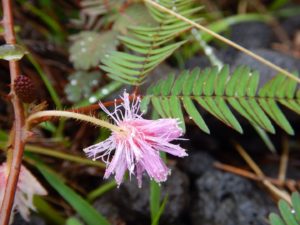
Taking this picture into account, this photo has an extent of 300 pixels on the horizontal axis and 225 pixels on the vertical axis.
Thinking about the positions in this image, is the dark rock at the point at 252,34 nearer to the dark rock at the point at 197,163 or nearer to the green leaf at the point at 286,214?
the dark rock at the point at 197,163

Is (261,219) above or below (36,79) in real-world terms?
below

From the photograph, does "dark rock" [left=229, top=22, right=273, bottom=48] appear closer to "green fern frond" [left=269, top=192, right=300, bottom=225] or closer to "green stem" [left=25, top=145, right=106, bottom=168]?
"green stem" [left=25, top=145, right=106, bottom=168]

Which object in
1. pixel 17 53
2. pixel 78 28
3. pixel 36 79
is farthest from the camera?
pixel 78 28

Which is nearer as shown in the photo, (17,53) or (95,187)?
(17,53)

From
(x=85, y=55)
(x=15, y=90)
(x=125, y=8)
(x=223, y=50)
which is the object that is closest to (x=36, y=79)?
(x=85, y=55)

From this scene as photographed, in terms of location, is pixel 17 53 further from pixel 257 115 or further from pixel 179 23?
pixel 257 115

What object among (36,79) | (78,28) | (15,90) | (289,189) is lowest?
(289,189)

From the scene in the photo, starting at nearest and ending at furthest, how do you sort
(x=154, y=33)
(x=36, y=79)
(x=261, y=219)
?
(x=154, y=33) < (x=261, y=219) < (x=36, y=79)
